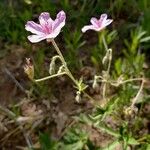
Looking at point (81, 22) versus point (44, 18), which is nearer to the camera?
point (44, 18)

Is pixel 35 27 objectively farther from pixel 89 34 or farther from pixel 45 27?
pixel 89 34

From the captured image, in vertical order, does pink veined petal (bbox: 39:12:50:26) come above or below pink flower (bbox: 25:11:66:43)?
above

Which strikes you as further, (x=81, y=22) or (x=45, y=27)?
(x=81, y=22)

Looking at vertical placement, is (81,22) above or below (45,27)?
above

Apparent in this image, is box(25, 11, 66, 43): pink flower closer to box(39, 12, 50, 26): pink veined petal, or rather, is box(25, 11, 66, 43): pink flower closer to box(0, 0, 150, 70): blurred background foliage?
box(39, 12, 50, 26): pink veined petal

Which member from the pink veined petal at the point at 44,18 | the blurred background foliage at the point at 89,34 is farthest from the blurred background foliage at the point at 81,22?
the pink veined petal at the point at 44,18

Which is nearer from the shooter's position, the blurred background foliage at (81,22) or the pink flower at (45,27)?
the pink flower at (45,27)

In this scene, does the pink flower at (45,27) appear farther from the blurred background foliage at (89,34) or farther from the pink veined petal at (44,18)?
the blurred background foliage at (89,34)

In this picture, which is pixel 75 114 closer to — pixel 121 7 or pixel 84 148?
pixel 84 148

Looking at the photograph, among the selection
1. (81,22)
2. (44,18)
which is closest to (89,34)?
(81,22)

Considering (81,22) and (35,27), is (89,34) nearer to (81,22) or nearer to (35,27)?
(81,22)

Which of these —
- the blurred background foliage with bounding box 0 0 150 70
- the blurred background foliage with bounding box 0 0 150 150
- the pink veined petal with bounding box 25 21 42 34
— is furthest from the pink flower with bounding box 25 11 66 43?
the blurred background foliage with bounding box 0 0 150 70
